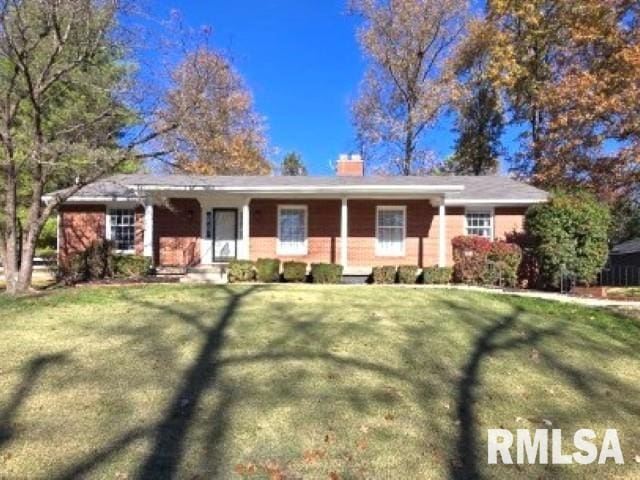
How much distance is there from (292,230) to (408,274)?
449cm

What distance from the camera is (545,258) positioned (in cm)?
1802

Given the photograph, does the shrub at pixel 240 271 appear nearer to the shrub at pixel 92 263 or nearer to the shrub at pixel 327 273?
the shrub at pixel 327 273

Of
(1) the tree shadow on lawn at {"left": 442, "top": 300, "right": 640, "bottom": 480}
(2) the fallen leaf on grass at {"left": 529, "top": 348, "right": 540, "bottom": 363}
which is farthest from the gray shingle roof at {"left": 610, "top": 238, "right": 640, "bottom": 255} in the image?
(2) the fallen leaf on grass at {"left": 529, "top": 348, "right": 540, "bottom": 363}

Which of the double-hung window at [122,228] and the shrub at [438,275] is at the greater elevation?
the double-hung window at [122,228]

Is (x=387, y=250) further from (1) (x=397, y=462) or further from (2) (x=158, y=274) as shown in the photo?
(1) (x=397, y=462)

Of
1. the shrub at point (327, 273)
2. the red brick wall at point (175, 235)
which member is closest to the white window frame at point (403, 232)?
the shrub at point (327, 273)

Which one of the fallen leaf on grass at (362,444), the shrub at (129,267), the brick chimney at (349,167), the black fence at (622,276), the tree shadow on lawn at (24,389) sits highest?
the brick chimney at (349,167)

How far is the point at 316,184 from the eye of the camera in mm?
20719

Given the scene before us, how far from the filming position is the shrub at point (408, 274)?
749 inches

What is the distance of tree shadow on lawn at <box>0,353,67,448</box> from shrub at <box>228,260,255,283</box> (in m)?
11.8

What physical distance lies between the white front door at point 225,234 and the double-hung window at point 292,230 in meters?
1.62

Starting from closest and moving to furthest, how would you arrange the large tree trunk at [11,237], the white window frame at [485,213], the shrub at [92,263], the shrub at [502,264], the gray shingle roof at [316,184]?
1. the large tree trunk at [11,237]
2. the shrub at [502,264]
3. the shrub at [92,263]
4. the gray shingle roof at [316,184]
5. the white window frame at [485,213]

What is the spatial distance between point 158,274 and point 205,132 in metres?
5.93

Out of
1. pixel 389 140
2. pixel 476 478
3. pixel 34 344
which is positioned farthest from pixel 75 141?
pixel 389 140
